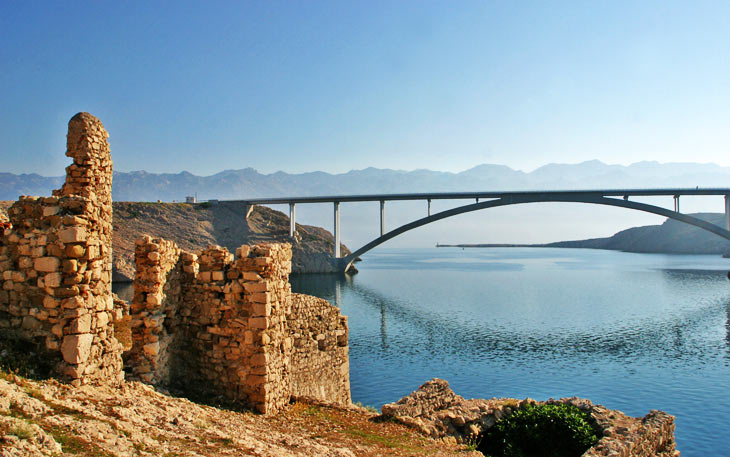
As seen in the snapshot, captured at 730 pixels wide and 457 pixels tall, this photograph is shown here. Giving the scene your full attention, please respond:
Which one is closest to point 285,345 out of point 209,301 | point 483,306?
point 209,301

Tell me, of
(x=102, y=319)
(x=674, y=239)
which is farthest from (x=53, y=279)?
(x=674, y=239)

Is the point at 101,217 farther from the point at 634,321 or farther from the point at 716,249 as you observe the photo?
the point at 716,249

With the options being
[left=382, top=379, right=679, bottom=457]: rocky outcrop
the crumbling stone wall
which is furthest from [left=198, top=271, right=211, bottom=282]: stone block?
[left=382, top=379, right=679, bottom=457]: rocky outcrop

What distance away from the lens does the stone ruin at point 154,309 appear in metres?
5.23

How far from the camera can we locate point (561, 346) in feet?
80.0

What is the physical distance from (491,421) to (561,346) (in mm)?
16154

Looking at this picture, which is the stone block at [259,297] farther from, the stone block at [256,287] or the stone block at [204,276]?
the stone block at [204,276]

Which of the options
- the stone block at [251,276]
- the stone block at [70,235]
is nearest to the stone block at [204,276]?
the stone block at [251,276]

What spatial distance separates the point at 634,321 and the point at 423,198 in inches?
1388

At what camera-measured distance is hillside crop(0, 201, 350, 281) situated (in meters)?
57.6

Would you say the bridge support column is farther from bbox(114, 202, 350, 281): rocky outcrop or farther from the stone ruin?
the stone ruin

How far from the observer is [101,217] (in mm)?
5809

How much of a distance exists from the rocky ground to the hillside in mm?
47921

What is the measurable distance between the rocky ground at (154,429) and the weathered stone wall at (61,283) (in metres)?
0.39
